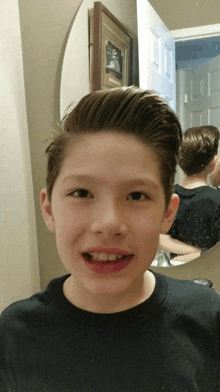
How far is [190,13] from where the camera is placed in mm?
678

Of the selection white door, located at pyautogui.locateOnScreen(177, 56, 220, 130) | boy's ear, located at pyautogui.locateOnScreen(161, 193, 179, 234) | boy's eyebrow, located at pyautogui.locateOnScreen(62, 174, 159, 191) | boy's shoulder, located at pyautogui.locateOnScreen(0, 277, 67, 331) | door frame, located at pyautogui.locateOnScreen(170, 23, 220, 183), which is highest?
door frame, located at pyautogui.locateOnScreen(170, 23, 220, 183)

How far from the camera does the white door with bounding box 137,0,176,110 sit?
677 millimetres

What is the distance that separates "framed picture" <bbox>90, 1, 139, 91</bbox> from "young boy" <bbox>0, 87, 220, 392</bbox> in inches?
11.4

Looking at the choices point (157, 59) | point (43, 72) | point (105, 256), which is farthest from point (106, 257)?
point (43, 72)

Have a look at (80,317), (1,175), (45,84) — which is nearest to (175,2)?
(45,84)

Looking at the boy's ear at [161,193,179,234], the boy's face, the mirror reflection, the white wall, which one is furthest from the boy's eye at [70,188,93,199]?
the white wall

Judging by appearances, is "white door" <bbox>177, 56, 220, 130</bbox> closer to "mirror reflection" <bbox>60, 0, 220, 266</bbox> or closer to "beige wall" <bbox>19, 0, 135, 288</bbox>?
"mirror reflection" <bbox>60, 0, 220, 266</bbox>

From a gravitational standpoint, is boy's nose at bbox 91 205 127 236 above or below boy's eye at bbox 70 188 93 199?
below

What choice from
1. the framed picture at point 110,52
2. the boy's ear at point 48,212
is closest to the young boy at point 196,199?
the framed picture at point 110,52

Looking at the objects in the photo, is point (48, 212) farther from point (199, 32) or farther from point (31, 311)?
point (199, 32)

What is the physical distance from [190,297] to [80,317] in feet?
0.55

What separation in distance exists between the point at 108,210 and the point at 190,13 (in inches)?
19.8

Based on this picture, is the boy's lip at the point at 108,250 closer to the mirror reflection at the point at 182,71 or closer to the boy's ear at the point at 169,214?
the boy's ear at the point at 169,214

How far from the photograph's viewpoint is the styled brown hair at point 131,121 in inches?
16.6
